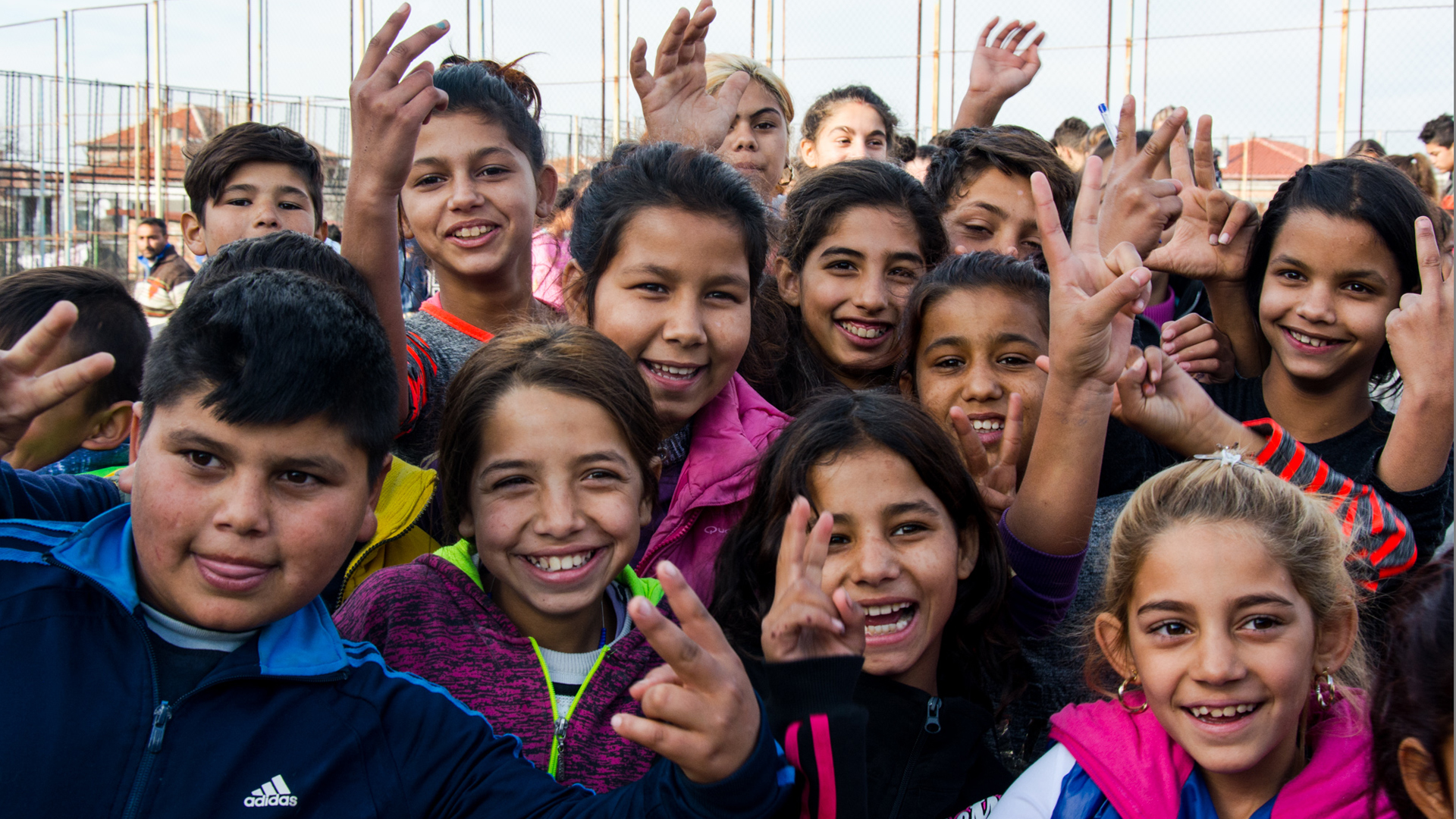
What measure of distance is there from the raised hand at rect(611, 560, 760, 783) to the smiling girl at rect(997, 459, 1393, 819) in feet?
2.08

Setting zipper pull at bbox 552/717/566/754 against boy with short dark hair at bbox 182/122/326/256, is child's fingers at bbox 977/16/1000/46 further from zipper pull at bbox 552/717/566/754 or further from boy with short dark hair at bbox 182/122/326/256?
zipper pull at bbox 552/717/566/754

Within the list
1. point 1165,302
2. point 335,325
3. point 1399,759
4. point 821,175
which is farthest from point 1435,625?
point 1165,302

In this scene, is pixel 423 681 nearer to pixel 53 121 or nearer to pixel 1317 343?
pixel 1317 343

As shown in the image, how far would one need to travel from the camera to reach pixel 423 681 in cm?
155

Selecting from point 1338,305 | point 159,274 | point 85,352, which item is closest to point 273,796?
point 85,352

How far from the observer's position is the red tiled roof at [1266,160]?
1965 centimetres

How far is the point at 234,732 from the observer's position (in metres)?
1.40

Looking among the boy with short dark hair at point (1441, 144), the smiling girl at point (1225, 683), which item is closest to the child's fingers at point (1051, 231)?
the smiling girl at point (1225, 683)

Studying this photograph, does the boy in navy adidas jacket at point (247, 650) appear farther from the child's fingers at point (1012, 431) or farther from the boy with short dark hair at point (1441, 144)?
the boy with short dark hair at point (1441, 144)

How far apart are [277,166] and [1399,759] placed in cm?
319

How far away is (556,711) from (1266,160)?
88.9 feet

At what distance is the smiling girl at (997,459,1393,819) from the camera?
5.53 feet

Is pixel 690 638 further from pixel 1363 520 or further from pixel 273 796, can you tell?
pixel 1363 520

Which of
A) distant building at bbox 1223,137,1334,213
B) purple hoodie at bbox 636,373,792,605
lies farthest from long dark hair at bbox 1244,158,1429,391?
distant building at bbox 1223,137,1334,213
